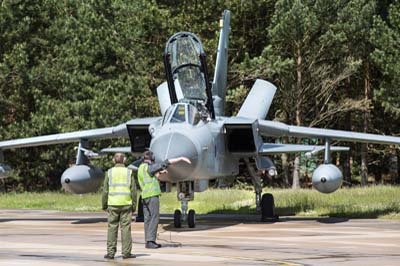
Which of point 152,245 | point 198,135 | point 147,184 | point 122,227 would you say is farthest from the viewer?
point 198,135

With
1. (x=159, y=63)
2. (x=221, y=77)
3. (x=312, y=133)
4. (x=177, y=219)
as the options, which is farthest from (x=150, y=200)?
(x=159, y=63)

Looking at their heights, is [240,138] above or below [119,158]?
above

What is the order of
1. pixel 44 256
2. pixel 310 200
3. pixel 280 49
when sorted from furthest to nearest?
pixel 280 49, pixel 310 200, pixel 44 256

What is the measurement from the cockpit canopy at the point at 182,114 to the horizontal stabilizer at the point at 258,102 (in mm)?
4676

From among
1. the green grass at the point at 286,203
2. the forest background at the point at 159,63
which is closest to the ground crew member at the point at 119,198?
the green grass at the point at 286,203

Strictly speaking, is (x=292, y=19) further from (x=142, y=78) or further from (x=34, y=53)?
(x=34, y=53)

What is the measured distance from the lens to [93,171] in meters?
23.4

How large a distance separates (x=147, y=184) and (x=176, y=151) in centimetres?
302

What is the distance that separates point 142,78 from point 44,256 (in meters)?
31.4

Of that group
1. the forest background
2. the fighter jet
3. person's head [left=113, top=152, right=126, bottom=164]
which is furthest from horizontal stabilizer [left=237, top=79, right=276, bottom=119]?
the forest background

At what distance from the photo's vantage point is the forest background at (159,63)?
43.2m

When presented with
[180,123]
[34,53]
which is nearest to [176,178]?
[180,123]

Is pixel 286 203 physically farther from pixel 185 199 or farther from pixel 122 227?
pixel 122 227

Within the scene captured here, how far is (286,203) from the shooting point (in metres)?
29.0
